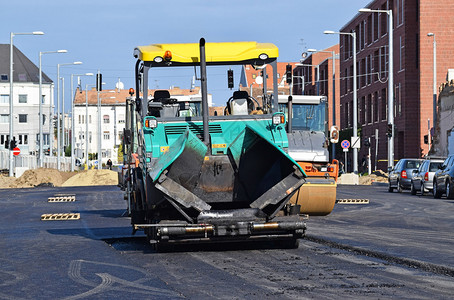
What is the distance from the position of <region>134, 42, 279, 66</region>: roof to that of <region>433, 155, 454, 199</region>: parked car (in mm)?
21652

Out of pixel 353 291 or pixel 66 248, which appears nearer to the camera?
pixel 353 291

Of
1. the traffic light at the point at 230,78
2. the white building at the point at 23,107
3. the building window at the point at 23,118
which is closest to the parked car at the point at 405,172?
the traffic light at the point at 230,78

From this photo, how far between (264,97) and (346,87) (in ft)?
250

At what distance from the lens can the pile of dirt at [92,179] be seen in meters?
63.1

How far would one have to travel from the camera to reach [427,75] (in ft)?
214

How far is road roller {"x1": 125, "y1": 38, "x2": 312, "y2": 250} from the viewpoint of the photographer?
44.2ft

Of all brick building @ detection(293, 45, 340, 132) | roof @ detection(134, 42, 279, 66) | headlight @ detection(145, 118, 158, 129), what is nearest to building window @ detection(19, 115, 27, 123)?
brick building @ detection(293, 45, 340, 132)

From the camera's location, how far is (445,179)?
36.2m

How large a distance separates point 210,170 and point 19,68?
11860cm

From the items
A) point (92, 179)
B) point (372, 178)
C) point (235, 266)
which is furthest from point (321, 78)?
point (235, 266)

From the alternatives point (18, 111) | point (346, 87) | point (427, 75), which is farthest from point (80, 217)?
point (18, 111)

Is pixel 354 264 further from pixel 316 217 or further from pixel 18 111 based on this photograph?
pixel 18 111

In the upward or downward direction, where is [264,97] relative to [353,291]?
upward

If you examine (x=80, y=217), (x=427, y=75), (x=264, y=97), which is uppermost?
(x=427, y=75)
